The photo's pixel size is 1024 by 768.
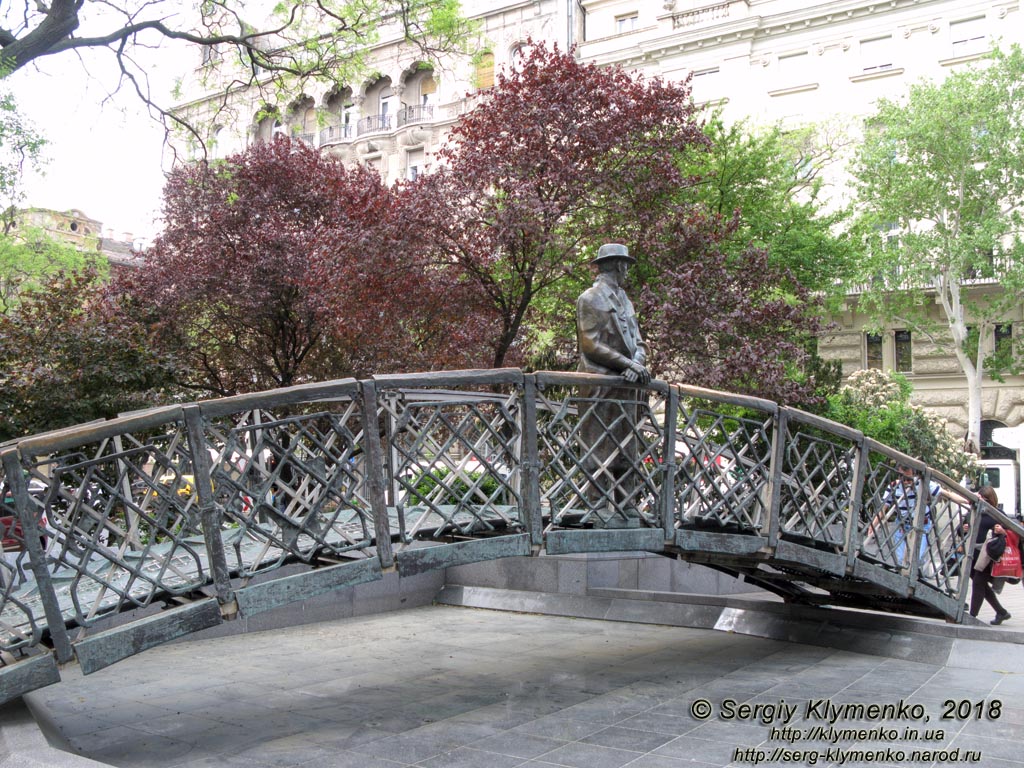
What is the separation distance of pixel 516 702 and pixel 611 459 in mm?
2064

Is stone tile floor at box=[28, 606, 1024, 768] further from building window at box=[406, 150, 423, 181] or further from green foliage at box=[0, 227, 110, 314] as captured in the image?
building window at box=[406, 150, 423, 181]

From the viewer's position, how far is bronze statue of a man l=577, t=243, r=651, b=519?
761cm

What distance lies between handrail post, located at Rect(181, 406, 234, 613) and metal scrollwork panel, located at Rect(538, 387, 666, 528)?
2509mm

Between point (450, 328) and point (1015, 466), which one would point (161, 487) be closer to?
point (450, 328)

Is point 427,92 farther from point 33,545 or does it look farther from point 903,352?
point 33,545

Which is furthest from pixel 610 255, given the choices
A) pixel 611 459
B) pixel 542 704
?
pixel 542 704

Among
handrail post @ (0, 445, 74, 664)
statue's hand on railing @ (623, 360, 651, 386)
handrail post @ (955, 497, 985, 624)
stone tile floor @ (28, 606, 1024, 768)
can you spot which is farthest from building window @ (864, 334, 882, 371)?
handrail post @ (0, 445, 74, 664)

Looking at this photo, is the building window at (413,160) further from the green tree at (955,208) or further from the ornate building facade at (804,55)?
the green tree at (955,208)

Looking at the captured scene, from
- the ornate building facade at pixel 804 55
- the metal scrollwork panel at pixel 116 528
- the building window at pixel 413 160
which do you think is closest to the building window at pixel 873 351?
the ornate building facade at pixel 804 55

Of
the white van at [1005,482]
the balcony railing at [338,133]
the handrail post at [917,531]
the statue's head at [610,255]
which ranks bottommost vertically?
the white van at [1005,482]

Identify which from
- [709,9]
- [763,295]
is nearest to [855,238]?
[763,295]

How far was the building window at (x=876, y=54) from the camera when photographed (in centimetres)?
3030

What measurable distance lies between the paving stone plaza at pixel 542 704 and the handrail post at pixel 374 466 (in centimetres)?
136

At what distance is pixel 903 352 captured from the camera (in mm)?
29625
